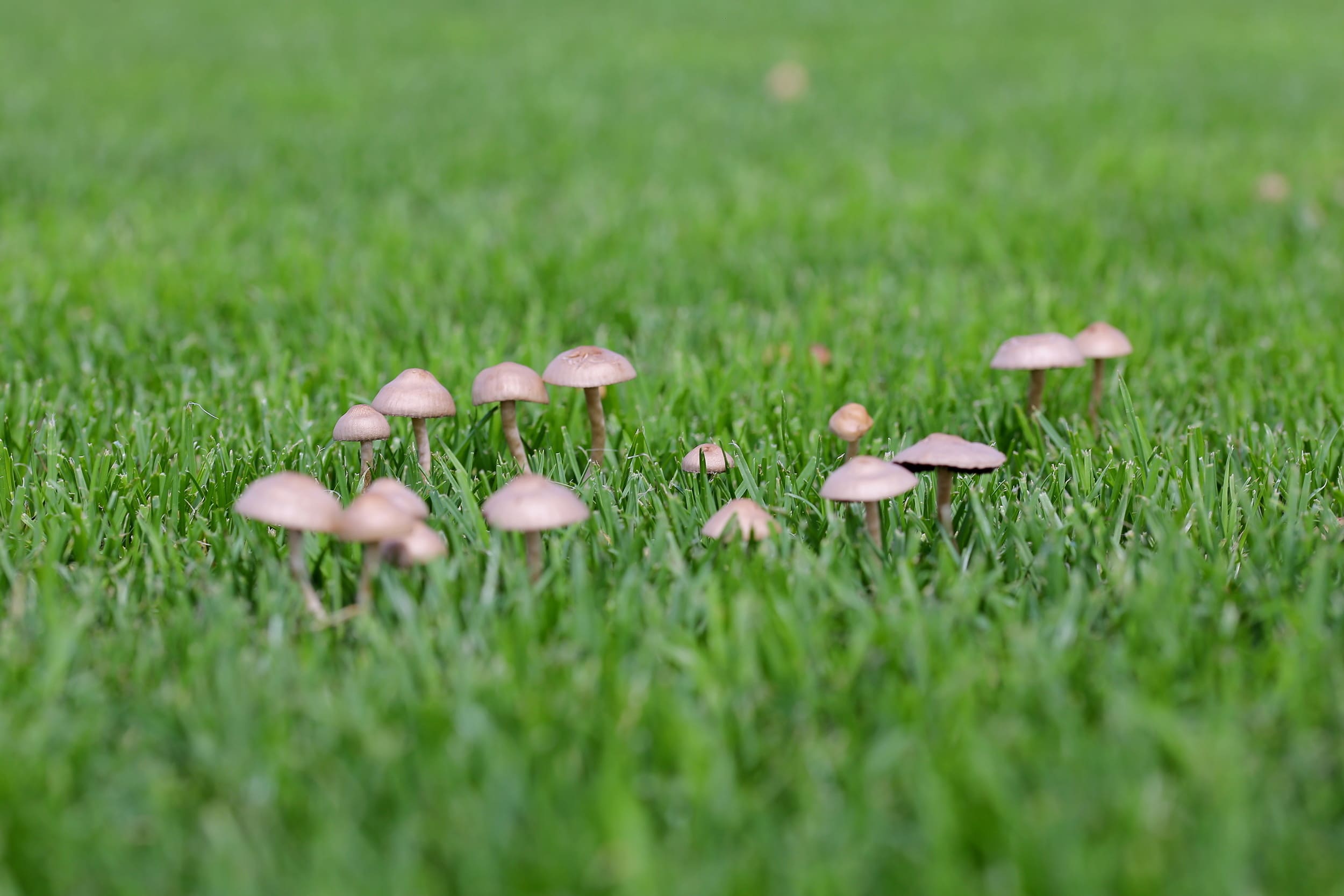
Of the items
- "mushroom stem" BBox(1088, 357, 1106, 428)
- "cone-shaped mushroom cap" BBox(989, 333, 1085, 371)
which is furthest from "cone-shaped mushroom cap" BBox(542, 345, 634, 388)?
"mushroom stem" BBox(1088, 357, 1106, 428)

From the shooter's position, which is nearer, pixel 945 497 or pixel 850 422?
pixel 945 497

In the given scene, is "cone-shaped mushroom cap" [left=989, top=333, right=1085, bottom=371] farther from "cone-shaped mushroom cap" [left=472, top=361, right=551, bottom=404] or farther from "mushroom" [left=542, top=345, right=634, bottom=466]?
"cone-shaped mushroom cap" [left=472, top=361, right=551, bottom=404]

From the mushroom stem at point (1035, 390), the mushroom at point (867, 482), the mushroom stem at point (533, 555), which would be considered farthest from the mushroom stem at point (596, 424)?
the mushroom stem at point (1035, 390)

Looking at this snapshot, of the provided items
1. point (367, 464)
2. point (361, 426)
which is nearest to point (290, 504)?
point (361, 426)

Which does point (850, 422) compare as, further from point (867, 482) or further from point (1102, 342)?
point (1102, 342)

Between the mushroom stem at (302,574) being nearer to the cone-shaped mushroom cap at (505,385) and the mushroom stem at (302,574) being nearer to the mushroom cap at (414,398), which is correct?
the mushroom cap at (414,398)

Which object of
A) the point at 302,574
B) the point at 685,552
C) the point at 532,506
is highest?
the point at 532,506
